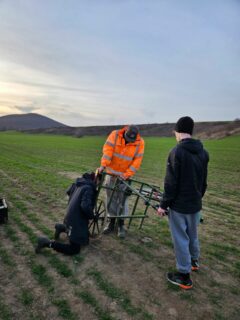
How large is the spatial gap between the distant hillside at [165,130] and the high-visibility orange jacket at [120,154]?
187ft

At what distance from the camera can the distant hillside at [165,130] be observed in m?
62.9

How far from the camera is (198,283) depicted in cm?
431

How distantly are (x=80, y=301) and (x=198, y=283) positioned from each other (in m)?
1.84

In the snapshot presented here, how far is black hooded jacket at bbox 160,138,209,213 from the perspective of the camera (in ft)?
12.8

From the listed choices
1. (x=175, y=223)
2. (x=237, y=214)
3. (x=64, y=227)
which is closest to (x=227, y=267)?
(x=175, y=223)

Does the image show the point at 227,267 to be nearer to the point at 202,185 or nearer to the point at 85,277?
the point at 202,185

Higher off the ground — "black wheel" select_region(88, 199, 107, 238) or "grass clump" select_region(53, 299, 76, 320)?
"black wheel" select_region(88, 199, 107, 238)

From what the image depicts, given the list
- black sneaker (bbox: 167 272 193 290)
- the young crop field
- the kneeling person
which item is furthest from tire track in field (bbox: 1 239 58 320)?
black sneaker (bbox: 167 272 193 290)

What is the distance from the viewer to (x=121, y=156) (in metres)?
5.78

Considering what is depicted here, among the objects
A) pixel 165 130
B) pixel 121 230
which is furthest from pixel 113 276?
pixel 165 130

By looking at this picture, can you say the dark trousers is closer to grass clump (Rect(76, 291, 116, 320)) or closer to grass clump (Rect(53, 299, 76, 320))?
grass clump (Rect(76, 291, 116, 320))

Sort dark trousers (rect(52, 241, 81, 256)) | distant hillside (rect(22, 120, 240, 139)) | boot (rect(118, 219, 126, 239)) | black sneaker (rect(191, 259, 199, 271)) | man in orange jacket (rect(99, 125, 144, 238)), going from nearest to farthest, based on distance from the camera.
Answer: black sneaker (rect(191, 259, 199, 271)) → dark trousers (rect(52, 241, 81, 256)) → man in orange jacket (rect(99, 125, 144, 238)) → boot (rect(118, 219, 126, 239)) → distant hillside (rect(22, 120, 240, 139))

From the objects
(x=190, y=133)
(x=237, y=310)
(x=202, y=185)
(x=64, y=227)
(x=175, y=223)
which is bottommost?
(x=237, y=310)

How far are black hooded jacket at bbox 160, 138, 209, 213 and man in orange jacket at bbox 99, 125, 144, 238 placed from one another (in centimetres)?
177
